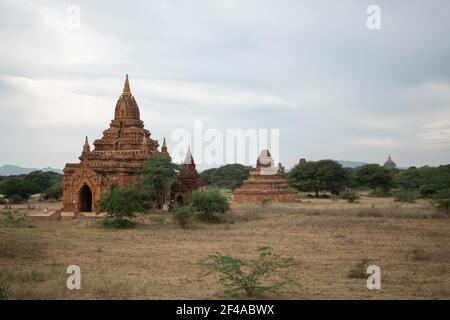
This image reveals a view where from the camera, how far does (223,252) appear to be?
2238 cm

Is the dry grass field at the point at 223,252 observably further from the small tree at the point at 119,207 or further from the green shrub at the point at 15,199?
the green shrub at the point at 15,199

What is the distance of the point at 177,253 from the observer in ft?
72.7

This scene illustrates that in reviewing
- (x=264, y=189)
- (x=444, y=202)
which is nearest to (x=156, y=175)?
(x=264, y=189)

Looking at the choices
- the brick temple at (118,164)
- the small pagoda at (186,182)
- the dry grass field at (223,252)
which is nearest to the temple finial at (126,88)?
the brick temple at (118,164)

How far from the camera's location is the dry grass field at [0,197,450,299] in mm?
15171

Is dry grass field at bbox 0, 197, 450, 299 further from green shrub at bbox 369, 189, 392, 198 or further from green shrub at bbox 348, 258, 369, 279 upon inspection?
green shrub at bbox 369, 189, 392, 198

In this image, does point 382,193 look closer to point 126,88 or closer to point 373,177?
point 373,177

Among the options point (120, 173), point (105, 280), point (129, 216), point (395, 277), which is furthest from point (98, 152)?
point (395, 277)

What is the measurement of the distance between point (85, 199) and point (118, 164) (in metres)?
4.04

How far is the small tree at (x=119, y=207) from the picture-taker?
31.8 meters

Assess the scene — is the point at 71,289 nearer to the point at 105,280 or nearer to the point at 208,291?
the point at 105,280

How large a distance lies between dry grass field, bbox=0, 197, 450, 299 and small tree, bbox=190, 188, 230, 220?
45.6 inches

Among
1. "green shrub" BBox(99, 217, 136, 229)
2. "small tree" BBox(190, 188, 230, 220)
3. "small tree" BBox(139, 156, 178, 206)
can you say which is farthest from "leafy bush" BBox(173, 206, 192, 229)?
"small tree" BBox(139, 156, 178, 206)
